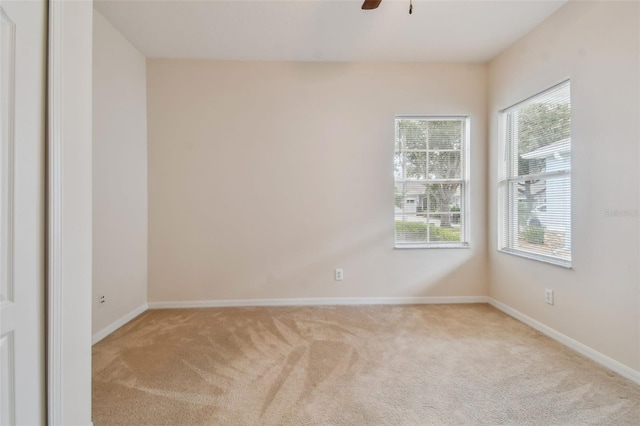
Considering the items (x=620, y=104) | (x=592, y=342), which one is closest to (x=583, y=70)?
(x=620, y=104)

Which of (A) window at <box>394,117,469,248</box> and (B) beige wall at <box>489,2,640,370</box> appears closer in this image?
(B) beige wall at <box>489,2,640,370</box>

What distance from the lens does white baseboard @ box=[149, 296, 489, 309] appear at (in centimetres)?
322

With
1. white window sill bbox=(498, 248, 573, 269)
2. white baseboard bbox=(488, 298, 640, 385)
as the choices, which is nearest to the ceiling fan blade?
white window sill bbox=(498, 248, 573, 269)

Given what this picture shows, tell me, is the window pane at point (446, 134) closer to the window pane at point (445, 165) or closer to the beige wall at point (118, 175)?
the window pane at point (445, 165)

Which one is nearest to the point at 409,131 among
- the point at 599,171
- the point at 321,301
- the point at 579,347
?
the point at 599,171

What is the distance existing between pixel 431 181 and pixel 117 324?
3.63m

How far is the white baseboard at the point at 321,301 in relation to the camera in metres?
3.22

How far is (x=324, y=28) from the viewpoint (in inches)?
104

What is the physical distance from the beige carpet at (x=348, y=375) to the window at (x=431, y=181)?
100 cm
